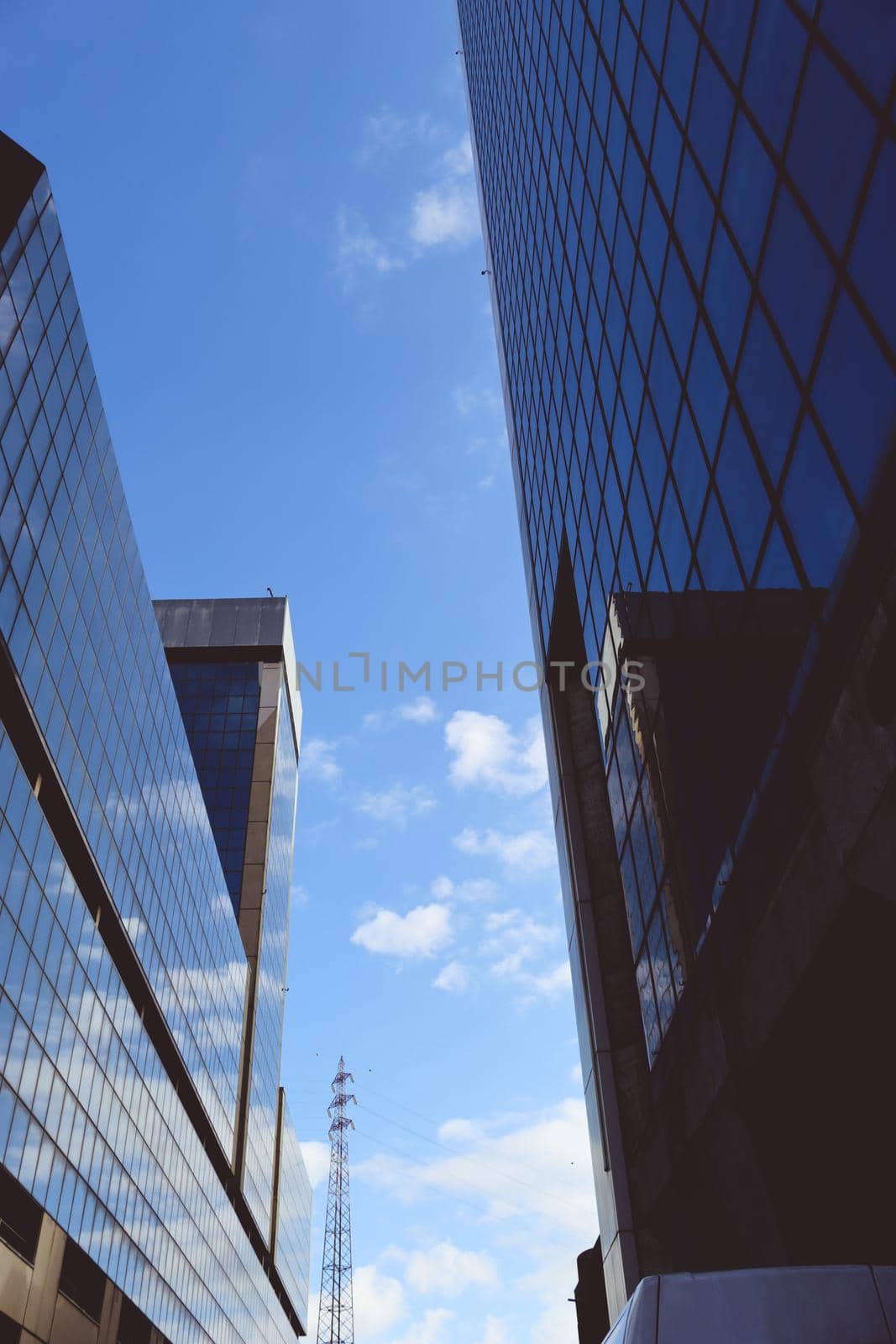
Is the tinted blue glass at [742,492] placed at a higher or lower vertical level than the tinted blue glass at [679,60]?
lower

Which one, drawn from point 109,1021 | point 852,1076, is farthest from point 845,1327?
point 109,1021

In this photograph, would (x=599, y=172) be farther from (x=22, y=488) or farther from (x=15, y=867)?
(x=15, y=867)

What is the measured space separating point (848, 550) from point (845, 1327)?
844cm

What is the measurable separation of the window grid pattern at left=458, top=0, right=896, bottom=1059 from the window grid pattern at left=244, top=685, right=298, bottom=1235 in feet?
215

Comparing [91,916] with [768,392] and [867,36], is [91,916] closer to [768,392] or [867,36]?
[768,392]

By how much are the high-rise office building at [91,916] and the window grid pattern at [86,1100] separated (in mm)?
135

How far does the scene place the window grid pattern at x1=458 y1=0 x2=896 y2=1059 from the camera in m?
12.6

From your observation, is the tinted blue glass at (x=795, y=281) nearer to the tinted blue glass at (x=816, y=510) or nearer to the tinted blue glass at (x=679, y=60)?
the tinted blue glass at (x=816, y=510)

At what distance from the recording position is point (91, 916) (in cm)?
4356

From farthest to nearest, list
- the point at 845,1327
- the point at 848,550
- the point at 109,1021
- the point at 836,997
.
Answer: the point at 109,1021
the point at 836,997
the point at 848,550
the point at 845,1327

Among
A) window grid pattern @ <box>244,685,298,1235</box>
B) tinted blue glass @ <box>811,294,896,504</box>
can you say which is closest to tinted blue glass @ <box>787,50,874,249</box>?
tinted blue glass @ <box>811,294,896,504</box>

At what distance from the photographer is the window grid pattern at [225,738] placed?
10019 centimetres

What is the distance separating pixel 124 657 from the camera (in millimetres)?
48656

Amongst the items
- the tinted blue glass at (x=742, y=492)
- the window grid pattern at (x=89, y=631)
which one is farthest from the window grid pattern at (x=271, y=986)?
the tinted blue glass at (x=742, y=492)
